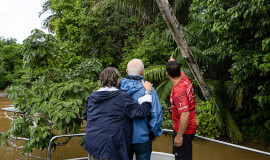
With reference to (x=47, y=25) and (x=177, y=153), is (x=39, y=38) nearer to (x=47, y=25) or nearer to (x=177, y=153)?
(x=177, y=153)

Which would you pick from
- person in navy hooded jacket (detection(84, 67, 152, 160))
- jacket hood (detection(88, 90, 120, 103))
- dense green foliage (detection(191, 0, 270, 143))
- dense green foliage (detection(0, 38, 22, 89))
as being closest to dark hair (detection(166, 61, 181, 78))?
person in navy hooded jacket (detection(84, 67, 152, 160))

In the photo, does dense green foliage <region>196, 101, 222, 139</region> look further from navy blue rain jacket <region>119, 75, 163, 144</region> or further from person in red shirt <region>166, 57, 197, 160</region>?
navy blue rain jacket <region>119, 75, 163, 144</region>

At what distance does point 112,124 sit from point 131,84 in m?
0.38

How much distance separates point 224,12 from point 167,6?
3.90 ft

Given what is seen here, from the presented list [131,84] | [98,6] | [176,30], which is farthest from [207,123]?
[98,6]

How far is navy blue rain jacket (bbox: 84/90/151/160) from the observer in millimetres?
1486

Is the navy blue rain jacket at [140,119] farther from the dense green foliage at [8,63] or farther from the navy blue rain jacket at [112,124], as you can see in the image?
the dense green foliage at [8,63]

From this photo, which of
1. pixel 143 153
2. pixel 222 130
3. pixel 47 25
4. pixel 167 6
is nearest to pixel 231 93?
pixel 222 130

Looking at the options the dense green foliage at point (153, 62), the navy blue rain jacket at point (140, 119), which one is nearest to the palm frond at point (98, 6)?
the dense green foliage at point (153, 62)

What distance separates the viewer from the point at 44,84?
3346mm

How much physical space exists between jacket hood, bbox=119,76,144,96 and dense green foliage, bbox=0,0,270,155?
1.39 m

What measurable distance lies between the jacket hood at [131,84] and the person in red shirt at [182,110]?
18.3 inches

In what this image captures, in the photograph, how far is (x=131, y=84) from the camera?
1661mm

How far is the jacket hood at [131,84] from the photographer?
1.64 meters
